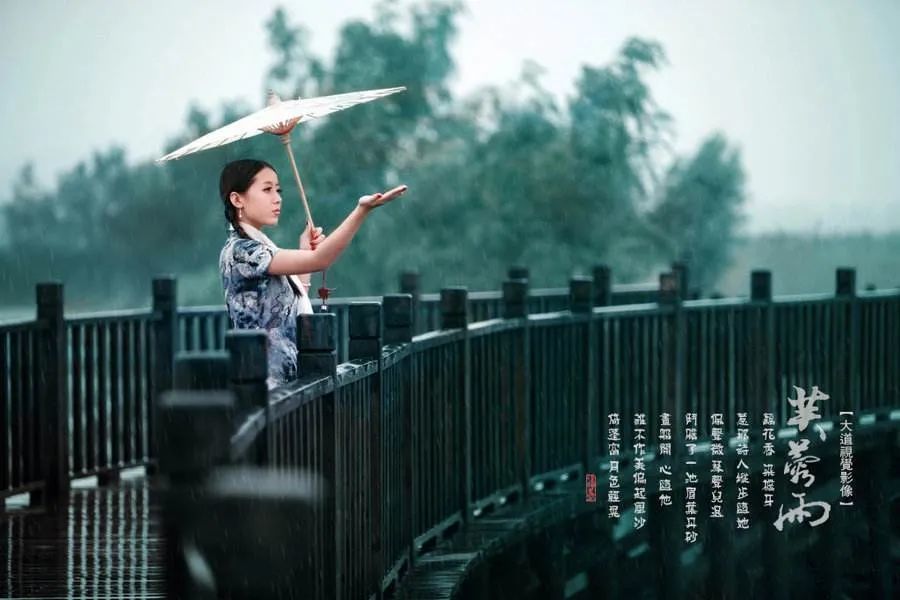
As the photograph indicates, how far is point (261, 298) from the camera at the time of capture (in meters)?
6.07

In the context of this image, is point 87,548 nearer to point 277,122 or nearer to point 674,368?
point 277,122

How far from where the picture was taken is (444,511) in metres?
8.25

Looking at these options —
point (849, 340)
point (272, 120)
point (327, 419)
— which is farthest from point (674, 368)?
point (327, 419)

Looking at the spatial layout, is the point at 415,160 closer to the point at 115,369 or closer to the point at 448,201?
the point at 448,201

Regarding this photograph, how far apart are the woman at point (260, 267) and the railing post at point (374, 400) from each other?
229 millimetres

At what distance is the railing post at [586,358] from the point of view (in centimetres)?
1023

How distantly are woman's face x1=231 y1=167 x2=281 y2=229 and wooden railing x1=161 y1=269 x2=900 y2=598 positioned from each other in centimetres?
47

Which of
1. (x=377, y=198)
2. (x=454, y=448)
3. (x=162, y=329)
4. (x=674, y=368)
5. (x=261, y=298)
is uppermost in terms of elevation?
(x=377, y=198)

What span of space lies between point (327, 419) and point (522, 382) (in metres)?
4.38

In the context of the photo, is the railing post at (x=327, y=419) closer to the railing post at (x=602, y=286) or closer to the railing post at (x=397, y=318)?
the railing post at (x=397, y=318)

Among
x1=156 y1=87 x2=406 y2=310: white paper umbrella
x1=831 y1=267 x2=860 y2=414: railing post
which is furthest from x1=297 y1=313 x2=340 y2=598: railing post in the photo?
x1=831 y1=267 x2=860 y2=414: railing post

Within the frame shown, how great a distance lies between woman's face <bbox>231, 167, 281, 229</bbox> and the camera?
6129 mm

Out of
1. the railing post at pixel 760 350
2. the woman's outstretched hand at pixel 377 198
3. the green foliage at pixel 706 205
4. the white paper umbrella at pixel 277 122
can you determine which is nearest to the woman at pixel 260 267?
the white paper umbrella at pixel 277 122

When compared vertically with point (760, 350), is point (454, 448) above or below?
below
